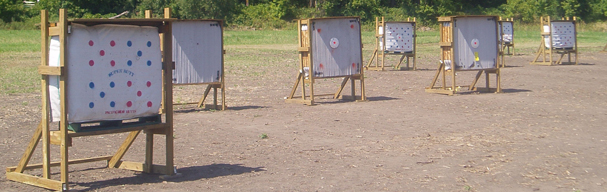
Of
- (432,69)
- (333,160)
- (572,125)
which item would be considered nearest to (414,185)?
(333,160)

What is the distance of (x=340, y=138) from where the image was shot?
Answer: 10.2m

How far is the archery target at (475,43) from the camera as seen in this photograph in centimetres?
1633

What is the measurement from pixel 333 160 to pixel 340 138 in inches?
66.9

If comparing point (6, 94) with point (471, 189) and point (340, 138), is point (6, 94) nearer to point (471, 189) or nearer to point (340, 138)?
point (340, 138)

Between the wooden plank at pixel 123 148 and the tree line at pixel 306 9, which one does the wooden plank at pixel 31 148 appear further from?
the tree line at pixel 306 9

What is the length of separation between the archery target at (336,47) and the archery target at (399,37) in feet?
31.0

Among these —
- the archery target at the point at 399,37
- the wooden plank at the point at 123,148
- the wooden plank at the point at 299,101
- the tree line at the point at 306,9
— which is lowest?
the wooden plank at the point at 123,148

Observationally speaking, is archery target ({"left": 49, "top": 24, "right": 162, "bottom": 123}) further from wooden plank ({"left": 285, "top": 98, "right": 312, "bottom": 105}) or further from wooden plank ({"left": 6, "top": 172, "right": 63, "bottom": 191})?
wooden plank ({"left": 285, "top": 98, "right": 312, "bottom": 105})

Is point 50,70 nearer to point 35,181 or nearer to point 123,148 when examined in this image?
point 35,181

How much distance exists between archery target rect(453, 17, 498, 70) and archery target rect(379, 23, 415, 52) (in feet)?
24.6

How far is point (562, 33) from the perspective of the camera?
1034 inches

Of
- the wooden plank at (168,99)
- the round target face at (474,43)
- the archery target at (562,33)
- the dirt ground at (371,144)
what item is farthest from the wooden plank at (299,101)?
the archery target at (562,33)

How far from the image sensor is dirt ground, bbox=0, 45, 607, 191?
24.1ft

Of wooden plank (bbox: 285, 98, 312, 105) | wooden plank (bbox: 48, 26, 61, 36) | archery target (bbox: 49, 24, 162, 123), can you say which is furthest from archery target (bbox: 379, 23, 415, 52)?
wooden plank (bbox: 48, 26, 61, 36)
